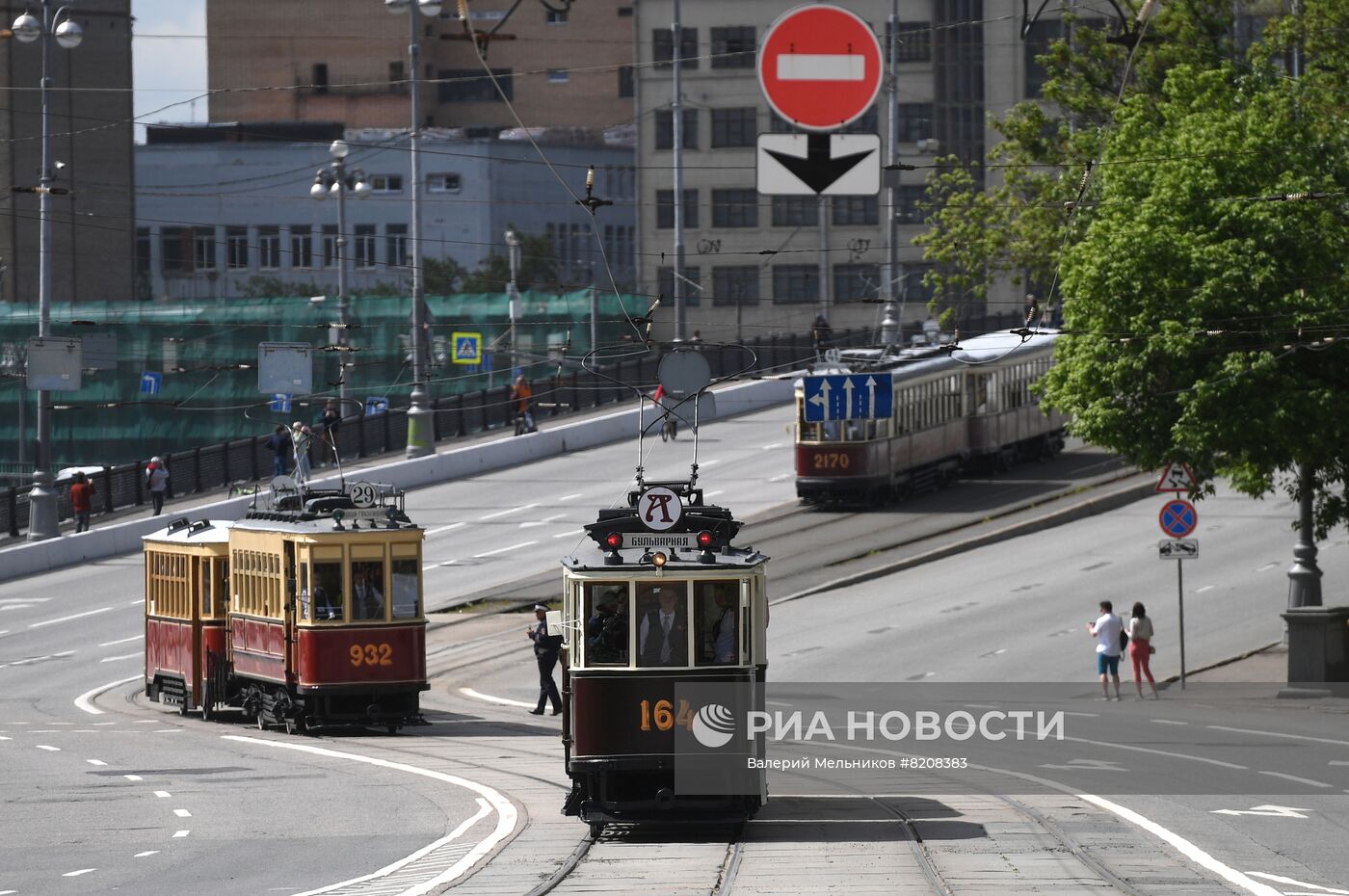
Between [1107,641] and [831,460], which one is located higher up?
[831,460]

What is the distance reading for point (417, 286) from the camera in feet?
151

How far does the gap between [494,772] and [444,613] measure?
15798 mm

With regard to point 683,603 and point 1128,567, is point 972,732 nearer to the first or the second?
point 683,603

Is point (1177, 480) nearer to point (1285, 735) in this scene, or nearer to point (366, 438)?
point (1285, 735)

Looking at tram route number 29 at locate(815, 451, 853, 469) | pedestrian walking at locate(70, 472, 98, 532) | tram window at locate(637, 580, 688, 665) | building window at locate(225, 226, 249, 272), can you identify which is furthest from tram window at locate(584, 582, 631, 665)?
building window at locate(225, 226, 249, 272)

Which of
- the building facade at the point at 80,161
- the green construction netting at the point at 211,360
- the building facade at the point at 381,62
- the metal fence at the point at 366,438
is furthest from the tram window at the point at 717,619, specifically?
the building facade at the point at 381,62

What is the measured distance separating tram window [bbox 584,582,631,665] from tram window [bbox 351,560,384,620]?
9.75 meters

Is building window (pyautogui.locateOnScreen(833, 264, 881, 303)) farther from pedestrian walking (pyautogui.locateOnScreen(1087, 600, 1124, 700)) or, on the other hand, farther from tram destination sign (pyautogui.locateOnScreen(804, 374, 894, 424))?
pedestrian walking (pyautogui.locateOnScreen(1087, 600, 1124, 700))

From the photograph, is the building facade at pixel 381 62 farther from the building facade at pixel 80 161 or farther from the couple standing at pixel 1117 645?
the couple standing at pixel 1117 645

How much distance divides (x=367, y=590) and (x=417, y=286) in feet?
67.4

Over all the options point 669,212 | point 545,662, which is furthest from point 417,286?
point 669,212

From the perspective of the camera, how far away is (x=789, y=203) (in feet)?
304

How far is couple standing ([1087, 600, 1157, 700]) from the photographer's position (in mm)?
28266

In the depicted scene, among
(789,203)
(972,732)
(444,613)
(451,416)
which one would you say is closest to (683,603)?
(972,732)
